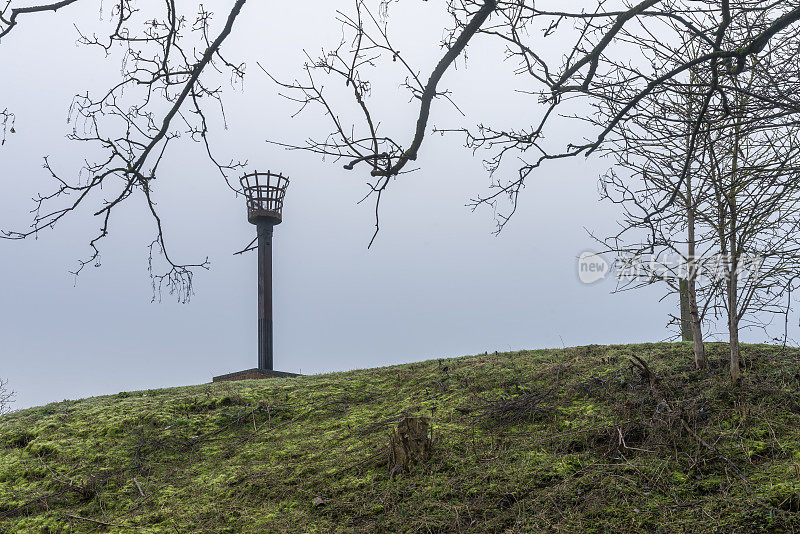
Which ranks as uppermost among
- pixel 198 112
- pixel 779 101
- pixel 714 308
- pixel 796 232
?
pixel 198 112

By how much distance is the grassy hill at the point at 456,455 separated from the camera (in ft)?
15.1

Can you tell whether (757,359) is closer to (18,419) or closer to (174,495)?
(174,495)

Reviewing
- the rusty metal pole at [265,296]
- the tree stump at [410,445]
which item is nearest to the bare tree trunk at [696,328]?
the tree stump at [410,445]

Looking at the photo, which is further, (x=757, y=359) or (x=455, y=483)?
(x=757, y=359)

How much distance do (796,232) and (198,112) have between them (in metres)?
5.01

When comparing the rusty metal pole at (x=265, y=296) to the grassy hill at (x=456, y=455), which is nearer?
the grassy hill at (x=456, y=455)

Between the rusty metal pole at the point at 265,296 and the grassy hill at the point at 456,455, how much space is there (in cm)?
432

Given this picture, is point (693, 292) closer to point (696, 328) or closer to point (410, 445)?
point (696, 328)

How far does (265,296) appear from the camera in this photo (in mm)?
12828

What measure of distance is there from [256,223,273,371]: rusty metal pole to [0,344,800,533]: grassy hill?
Result: 4324mm

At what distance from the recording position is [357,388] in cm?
801

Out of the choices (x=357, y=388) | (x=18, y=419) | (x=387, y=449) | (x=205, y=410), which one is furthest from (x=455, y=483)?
(x=18, y=419)

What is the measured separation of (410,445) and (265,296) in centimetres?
795

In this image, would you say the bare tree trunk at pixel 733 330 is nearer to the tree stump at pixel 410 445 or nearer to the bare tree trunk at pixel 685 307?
the bare tree trunk at pixel 685 307
